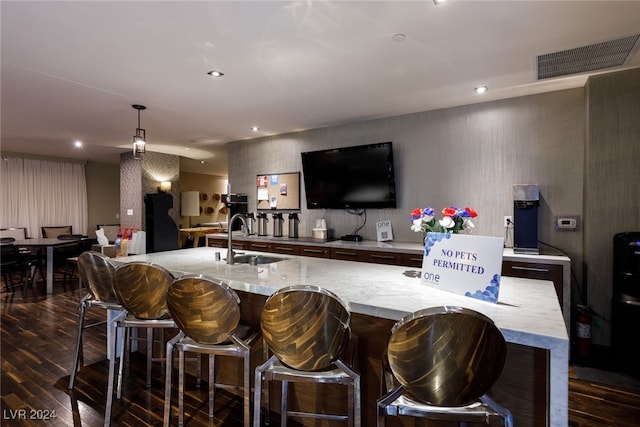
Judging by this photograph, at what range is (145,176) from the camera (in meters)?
6.57

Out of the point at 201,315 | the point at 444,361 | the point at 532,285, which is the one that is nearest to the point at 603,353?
the point at 532,285

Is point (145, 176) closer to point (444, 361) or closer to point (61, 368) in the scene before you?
point (61, 368)

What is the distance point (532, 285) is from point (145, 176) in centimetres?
673

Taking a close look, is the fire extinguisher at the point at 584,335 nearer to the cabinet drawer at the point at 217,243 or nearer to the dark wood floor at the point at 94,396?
the dark wood floor at the point at 94,396

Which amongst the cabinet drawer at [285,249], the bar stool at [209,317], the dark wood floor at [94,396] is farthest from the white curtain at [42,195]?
the bar stool at [209,317]

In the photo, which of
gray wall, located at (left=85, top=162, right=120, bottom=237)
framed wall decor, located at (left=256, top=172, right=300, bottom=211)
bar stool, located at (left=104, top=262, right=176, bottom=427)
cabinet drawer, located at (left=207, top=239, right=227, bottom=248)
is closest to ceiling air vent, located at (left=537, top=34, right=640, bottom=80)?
bar stool, located at (left=104, top=262, right=176, bottom=427)

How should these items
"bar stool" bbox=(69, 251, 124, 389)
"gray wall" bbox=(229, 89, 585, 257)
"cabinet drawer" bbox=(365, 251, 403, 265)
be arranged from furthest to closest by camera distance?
"cabinet drawer" bbox=(365, 251, 403, 265)
"gray wall" bbox=(229, 89, 585, 257)
"bar stool" bbox=(69, 251, 124, 389)

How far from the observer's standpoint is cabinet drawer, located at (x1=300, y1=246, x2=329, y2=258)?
427 cm

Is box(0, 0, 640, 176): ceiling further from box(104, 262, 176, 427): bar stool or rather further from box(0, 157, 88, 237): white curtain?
box(0, 157, 88, 237): white curtain

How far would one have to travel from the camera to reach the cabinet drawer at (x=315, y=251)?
4266 millimetres

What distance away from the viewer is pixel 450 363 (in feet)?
3.59

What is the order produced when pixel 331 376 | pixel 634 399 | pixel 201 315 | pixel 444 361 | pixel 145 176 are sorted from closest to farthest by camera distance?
pixel 444 361 < pixel 331 376 < pixel 201 315 < pixel 634 399 < pixel 145 176

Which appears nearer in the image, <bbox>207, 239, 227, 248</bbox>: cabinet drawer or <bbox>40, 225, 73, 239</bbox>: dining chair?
<bbox>207, 239, 227, 248</bbox>: cabinet drawer

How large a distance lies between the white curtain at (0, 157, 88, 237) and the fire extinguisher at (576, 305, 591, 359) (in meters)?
9.47
